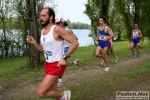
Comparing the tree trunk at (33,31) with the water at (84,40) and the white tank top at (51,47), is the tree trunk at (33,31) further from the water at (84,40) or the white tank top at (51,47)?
the water at (84,40)

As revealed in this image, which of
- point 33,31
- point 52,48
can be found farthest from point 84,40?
point 52,48

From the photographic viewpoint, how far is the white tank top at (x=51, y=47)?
13.1 feet

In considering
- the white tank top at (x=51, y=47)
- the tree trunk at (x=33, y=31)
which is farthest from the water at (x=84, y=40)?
the white tank top at (x=51, y=47)

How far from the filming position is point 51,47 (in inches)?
159

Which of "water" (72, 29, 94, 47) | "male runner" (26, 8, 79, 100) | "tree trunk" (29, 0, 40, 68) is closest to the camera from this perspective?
"male runner" (26, 8, 79, 100)

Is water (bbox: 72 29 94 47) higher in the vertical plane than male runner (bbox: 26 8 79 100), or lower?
lower

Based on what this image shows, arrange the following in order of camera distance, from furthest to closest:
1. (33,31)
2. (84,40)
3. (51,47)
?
(84,40)
(33,31)
(51,47)

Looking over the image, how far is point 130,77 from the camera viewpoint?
7.66 metres

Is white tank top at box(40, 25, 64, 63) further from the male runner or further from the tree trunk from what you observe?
the tree trunk

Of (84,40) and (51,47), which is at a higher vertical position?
(51,47)

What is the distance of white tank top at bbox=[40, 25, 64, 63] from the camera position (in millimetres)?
3992

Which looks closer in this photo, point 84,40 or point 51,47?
point 51,47

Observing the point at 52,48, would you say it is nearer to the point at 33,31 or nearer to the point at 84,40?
the point at 33,31

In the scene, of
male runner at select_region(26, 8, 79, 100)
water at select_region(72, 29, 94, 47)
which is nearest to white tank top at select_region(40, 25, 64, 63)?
male runner at select_region(26, 8, 79, 100)
